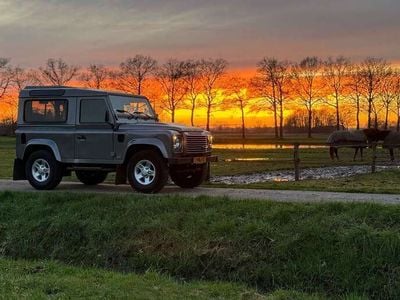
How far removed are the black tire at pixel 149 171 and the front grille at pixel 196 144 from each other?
2.48 ft

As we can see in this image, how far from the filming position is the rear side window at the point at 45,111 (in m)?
14.3

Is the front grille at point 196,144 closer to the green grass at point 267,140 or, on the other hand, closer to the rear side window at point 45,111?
the rear side window at point 45,111

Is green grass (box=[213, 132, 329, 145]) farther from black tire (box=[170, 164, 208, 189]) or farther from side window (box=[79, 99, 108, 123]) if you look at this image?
side window (box=[79, 99, 108, 123])

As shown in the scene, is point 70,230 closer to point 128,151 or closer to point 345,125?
point 128,151

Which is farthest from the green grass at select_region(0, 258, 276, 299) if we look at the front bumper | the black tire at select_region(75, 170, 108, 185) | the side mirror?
the black tire at select_region(75, 170, 108, 185)

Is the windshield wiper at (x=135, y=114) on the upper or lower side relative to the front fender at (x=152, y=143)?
upper

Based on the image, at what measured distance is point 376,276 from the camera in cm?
826

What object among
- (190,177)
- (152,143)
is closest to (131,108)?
(152,143)

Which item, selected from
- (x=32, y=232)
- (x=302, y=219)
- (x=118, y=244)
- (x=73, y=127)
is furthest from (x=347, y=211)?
(x=73, y=127)

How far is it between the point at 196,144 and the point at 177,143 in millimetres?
792

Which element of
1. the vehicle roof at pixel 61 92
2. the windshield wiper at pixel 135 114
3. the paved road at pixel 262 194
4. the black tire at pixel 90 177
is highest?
the vehicle roof at pixel 61 92

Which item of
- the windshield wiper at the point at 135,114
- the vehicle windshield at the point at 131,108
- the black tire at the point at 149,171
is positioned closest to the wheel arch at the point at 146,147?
the black tire at the point at 149,171

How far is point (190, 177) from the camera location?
1499 cm

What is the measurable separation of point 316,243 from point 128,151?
232 inches
